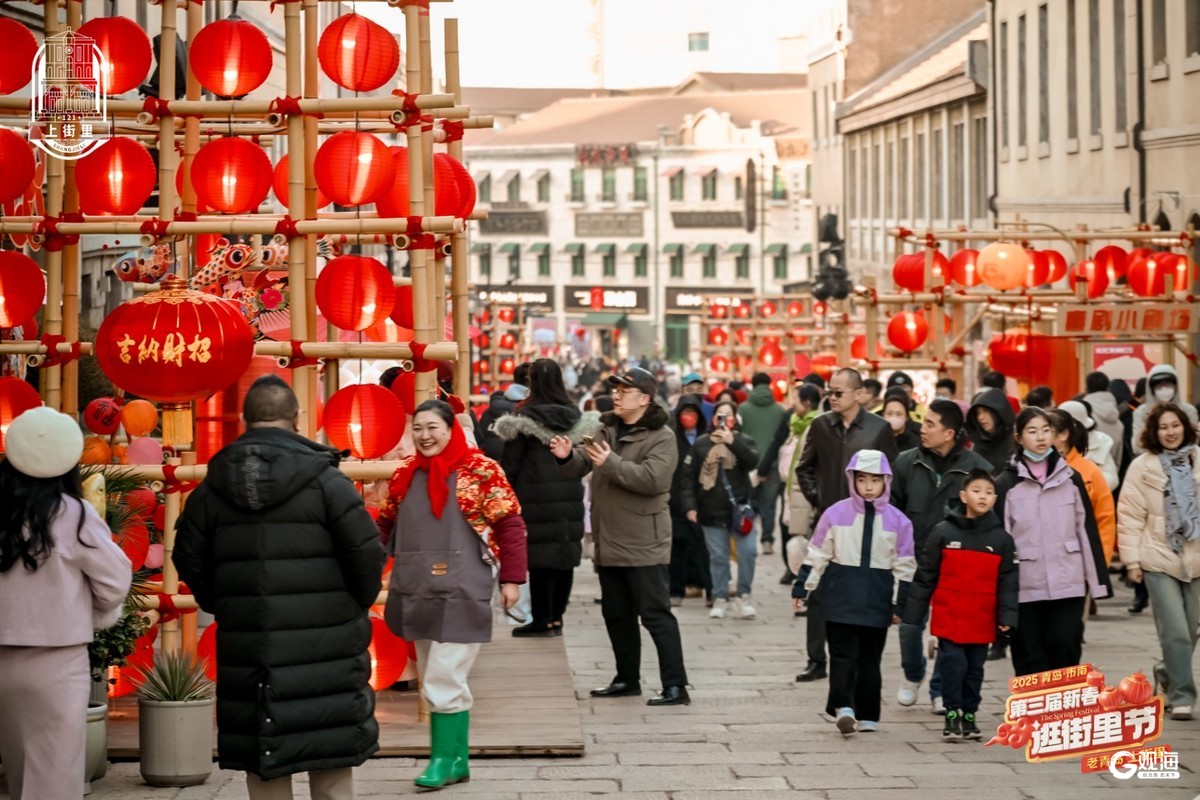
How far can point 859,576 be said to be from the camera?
1049 centimetres

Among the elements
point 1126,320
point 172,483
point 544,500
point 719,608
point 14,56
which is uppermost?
point 14,56

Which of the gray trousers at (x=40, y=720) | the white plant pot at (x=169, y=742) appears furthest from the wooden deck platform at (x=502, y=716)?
the gray trousers at (x=40, y=720)

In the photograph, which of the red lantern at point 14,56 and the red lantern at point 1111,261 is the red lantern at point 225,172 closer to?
the red lantern at point 14,56

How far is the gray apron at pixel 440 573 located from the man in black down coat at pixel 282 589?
1.64 m

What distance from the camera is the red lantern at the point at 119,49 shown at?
11.0 metres

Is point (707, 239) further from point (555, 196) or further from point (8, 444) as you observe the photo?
point (8, 444)

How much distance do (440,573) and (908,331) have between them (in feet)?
48.4

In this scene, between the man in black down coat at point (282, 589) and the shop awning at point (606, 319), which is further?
the shop awning at point (606, 319)

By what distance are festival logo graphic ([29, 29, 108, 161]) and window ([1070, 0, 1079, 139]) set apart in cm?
2093

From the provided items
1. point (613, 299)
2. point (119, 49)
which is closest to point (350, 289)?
point (119, 49)

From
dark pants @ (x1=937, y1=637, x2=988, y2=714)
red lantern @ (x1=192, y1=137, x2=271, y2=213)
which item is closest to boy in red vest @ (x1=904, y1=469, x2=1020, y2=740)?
dark pants @ (x1=937, y1=637, x2=988, y2=714)

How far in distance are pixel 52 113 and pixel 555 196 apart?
81.3 m

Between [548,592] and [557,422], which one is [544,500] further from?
[557,422]

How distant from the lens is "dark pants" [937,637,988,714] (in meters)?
10.4
